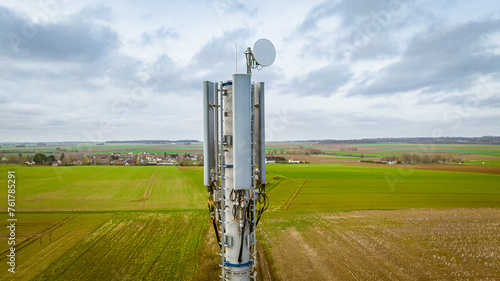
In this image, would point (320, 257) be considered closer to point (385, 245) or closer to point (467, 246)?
point (385, 245)

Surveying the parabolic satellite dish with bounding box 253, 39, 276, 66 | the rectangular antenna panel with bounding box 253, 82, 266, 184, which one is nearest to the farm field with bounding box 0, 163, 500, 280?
the rectangular antenna panel with bounding box 253, 82, 266, 184

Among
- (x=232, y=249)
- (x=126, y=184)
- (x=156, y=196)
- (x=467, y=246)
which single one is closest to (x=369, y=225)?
(x=467, y=246)

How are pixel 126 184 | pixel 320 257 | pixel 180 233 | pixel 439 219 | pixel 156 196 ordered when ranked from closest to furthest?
pixel 320 257 < pixel 180 233 < pixel 439 219 < pixel 156 196 < pixel 126 184

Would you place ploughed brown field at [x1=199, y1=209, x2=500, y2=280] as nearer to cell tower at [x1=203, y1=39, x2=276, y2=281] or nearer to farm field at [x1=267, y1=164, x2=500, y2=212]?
farm field at [x1=267, y1=164, x2=500, y2=212]

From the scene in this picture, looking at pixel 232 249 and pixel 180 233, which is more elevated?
pixel 232 249

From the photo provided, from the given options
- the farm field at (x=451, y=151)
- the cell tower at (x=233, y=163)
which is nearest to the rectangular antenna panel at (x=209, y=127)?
the cell tower at (x=233, y=163)

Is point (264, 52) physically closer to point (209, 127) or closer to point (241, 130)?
point (241, 130)

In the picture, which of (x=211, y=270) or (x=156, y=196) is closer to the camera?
(x=211, y=270)
